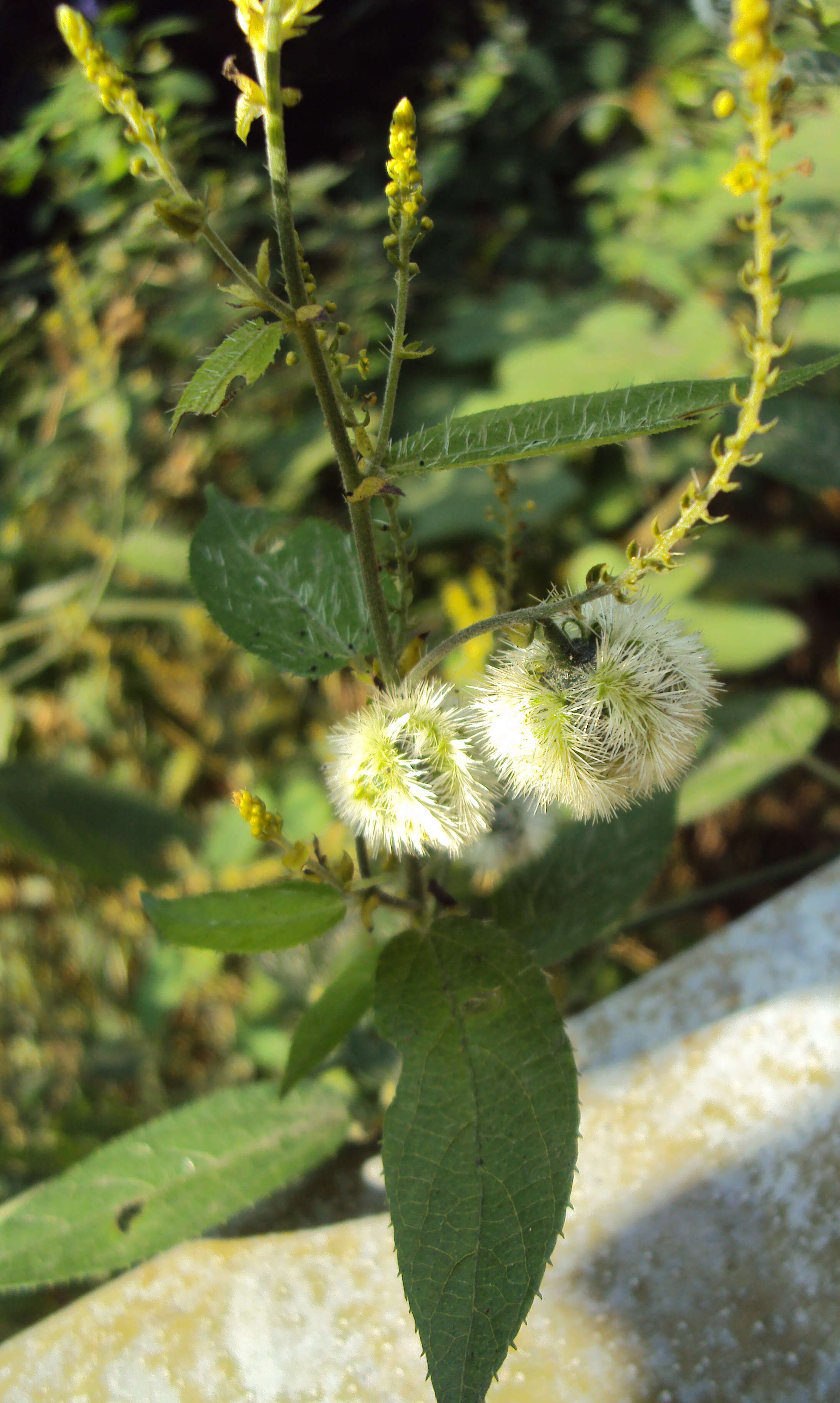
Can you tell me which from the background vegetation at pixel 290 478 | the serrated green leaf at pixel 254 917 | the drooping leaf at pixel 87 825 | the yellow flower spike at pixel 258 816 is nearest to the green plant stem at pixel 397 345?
the yellow flower spike at pixel 258 816

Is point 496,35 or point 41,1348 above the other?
point 496,35

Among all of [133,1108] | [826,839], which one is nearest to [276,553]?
[133,1108]

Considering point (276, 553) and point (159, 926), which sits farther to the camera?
point (276, 553)

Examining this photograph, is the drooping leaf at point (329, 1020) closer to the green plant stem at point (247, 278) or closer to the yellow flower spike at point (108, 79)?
the green plant stem at point (247, 278)

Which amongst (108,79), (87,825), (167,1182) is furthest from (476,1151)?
(87,825)

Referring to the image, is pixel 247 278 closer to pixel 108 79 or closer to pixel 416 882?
pixel 108 79

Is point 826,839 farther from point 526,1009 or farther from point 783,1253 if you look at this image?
point 526,1009

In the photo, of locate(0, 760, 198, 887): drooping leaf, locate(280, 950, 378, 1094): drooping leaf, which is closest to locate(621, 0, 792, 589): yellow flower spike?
locate(280, 950, 378, 1094): drooping leaf

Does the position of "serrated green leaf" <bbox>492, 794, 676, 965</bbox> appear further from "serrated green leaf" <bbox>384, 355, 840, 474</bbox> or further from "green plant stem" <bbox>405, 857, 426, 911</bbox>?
"serrated green leaf" <bbox>384, 355, 840, 474</bbox>
